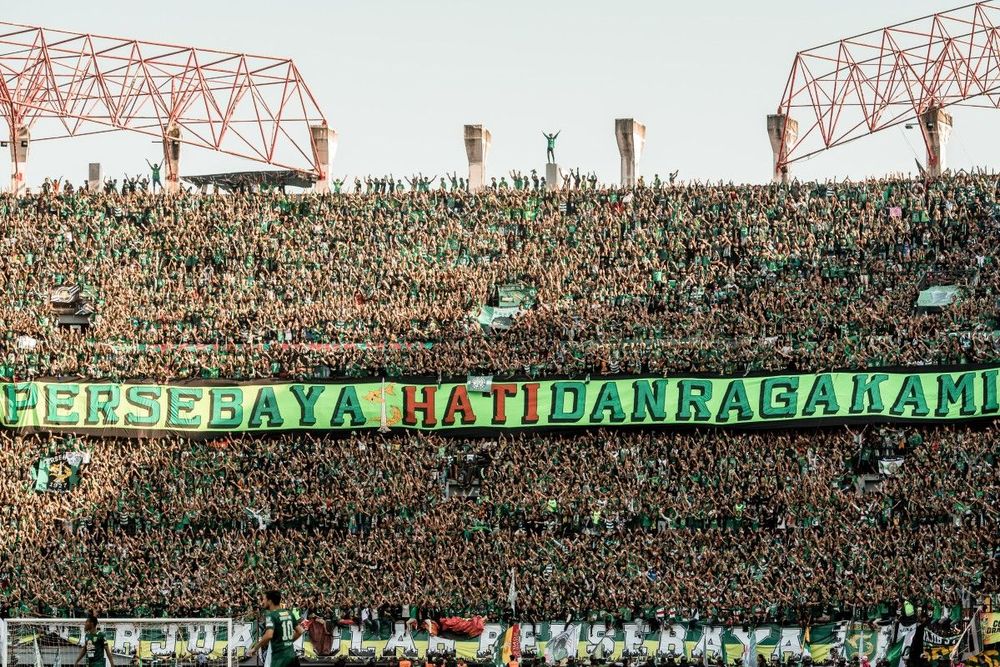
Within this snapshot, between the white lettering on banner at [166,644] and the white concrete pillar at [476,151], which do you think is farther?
the white concrete pillar at [476,151]

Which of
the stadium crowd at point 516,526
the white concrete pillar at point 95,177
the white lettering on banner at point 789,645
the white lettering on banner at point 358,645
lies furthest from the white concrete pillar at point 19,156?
the white lettering on banner at point 789,645

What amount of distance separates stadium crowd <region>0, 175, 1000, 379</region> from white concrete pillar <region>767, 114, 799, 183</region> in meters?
2.66

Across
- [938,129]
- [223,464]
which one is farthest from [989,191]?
[223,464]

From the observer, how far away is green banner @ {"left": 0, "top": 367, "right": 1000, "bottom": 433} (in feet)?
102

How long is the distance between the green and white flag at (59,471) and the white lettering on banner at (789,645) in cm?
1511

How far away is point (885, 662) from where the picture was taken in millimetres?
29156

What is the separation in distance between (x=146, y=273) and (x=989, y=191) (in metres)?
19.1

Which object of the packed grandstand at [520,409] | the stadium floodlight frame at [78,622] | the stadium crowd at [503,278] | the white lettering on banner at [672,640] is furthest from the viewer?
the stadium crowd at [503,278]

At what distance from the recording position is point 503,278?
34.3 m

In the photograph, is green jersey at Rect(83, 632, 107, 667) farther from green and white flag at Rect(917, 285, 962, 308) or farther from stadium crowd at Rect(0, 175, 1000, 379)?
green and white flag at Rect(917, 285, 962, 308)

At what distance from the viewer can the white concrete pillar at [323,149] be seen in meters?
38.5

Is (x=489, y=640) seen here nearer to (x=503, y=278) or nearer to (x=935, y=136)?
(x=503, y=278)

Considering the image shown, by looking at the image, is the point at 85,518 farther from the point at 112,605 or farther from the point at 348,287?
the point at 348,287

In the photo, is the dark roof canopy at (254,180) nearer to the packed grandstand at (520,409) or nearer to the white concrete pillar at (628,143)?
the packed grandstand at (520,409)
